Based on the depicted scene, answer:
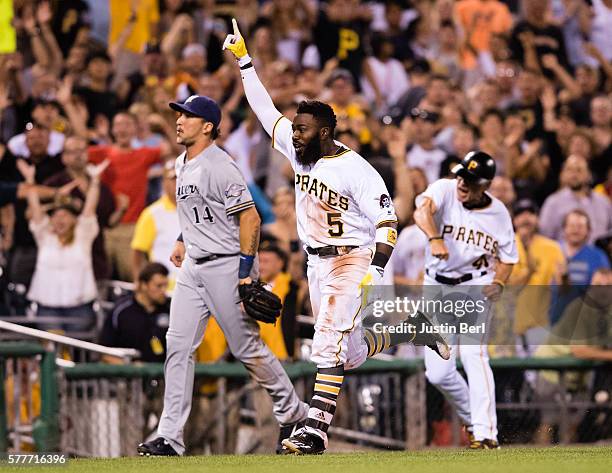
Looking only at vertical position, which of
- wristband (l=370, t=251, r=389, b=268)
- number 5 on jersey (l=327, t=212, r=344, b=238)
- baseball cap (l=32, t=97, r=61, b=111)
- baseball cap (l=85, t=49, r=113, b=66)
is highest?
baseball cap (l=85, t=49, r=113, b=66)

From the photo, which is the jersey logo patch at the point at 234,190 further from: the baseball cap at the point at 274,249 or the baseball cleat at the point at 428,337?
the baseball cap at the point at 274,249

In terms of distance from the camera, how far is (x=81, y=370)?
10766 millimetres

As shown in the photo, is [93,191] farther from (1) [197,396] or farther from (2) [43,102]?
(1) [197,396]

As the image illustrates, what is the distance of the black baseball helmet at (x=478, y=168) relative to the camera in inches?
371

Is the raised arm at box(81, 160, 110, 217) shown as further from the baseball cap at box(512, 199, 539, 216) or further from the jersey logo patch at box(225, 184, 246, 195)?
the jersey logo patch at box(225, 184, 246, 195)

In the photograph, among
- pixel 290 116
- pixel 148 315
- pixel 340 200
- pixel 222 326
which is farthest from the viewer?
pixel 290 116

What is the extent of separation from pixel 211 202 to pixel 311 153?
2.38 ft

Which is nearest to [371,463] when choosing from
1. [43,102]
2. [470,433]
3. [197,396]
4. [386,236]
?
[386,236]

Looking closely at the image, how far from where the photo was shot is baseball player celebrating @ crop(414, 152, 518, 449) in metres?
9.42

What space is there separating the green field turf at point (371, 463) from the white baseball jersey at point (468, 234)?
1.72 meters

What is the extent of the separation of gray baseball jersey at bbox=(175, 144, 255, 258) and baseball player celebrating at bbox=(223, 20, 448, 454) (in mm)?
411

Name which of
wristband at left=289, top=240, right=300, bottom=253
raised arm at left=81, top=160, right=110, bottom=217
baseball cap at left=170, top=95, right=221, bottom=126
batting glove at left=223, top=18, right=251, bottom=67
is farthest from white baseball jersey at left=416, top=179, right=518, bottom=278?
raised arm at left=81, top=160, right=110, bottom=217

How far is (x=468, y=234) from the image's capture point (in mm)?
9617

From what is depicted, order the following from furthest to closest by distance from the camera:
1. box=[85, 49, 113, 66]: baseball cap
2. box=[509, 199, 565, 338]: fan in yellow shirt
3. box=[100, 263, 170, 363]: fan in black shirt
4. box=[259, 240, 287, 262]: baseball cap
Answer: box=[85, 49, 113, 66]: baseball cap, box=[509, 199, 565, 338]: fan in yellow shirt, box=[259, 240, 287, 262]: baseball cap, box=[100, 263, 170, 363]: fan in black shirt
